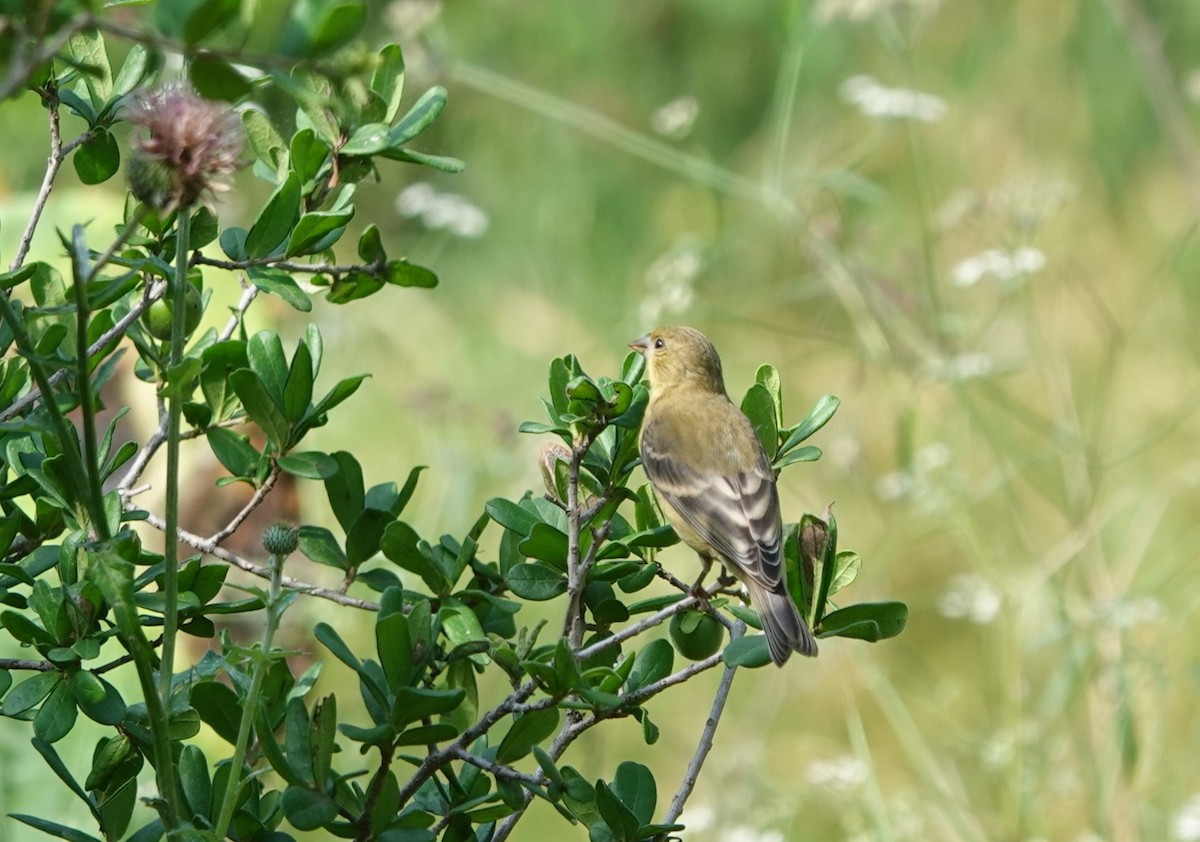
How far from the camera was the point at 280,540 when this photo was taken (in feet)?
4.12

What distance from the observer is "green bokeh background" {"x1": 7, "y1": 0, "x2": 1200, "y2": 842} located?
3.46m

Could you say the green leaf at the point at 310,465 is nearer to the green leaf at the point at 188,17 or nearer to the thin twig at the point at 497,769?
the thin twig at the point at 497,769

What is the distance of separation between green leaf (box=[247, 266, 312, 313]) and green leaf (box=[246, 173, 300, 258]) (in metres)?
0.02

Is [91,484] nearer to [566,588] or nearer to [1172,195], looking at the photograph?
[566,588]

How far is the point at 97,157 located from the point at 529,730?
0.79 metres

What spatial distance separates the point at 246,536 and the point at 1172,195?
4510 millimetres

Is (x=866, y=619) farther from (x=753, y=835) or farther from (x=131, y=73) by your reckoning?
(x=753, y=835)

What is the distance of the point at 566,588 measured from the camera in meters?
1.49

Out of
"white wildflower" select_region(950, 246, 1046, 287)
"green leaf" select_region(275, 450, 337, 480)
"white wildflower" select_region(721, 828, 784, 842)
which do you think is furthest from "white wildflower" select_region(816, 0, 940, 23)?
"green leaf" select_region(275, 450, 337, 480)

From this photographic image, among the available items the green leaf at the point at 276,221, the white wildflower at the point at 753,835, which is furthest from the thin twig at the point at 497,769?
the white wildflower at the point at 753,835

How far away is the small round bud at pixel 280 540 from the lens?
1.25m

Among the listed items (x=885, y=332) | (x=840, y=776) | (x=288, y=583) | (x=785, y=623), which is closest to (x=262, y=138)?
(x=288, y=583)

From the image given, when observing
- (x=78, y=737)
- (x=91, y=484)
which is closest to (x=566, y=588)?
(x=91, y=484)

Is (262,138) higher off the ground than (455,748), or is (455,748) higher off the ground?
(262,138)
